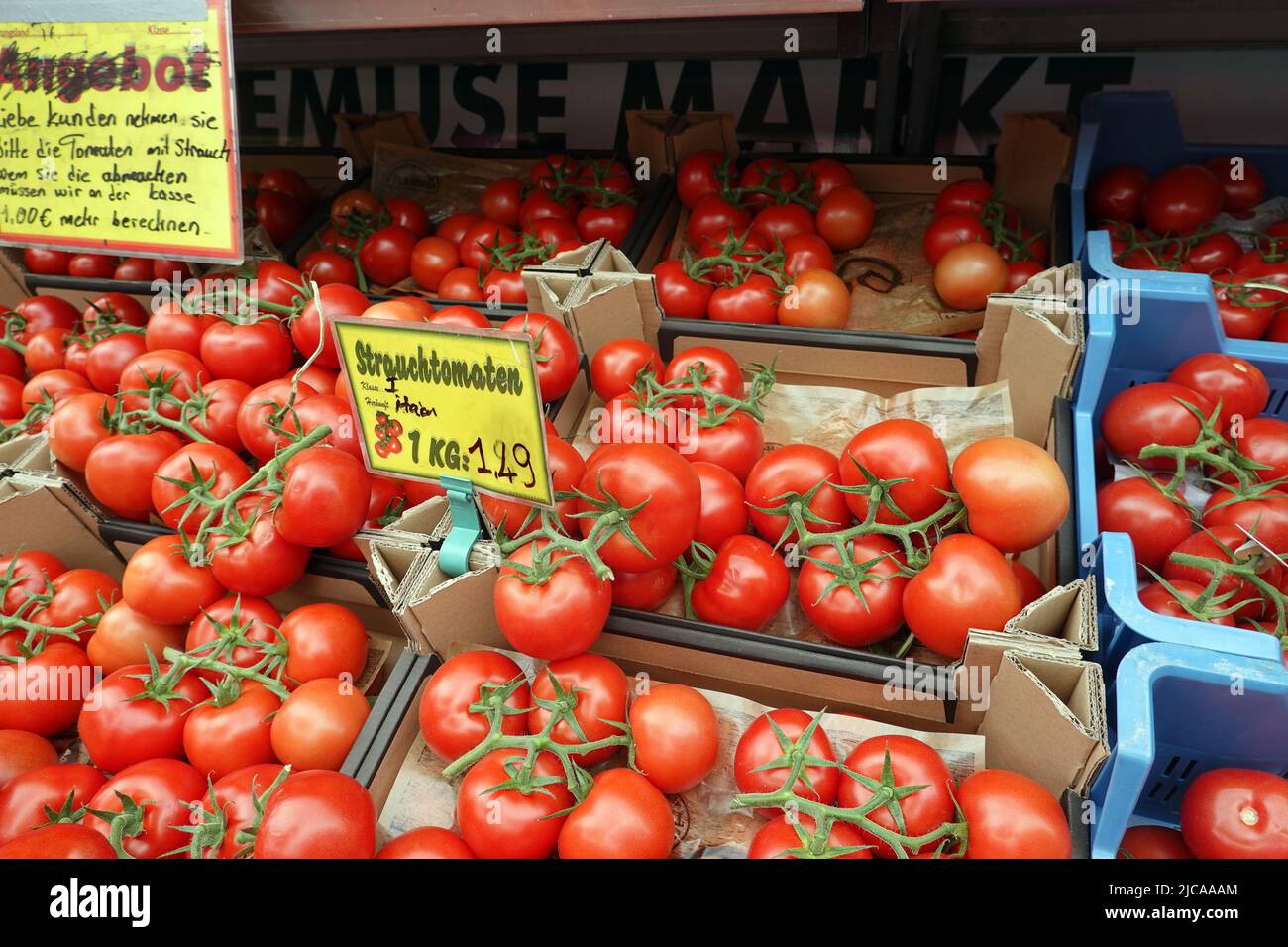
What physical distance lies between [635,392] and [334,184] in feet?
5.50

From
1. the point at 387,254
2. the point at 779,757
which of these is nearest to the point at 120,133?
the point at 387,254

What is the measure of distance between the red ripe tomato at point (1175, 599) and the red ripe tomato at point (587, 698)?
2.59 ft

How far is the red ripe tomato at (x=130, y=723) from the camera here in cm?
129

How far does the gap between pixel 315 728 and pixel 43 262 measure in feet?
6.56

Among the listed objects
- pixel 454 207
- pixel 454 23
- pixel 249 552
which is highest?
pixel 454 23

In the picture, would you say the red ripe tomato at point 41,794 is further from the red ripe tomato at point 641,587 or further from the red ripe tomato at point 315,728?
Answer: the red ripe tomato at point 641,587

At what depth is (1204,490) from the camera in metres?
1.49

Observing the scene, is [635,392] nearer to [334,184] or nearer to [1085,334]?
[1085,334]

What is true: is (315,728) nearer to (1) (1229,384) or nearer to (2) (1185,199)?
(1) (1229,384)

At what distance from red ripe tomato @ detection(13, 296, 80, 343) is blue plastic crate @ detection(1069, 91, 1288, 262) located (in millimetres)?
2530

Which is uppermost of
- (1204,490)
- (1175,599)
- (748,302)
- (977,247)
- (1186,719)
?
(977,247)

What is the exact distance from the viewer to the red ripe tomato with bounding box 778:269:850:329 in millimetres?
1825
